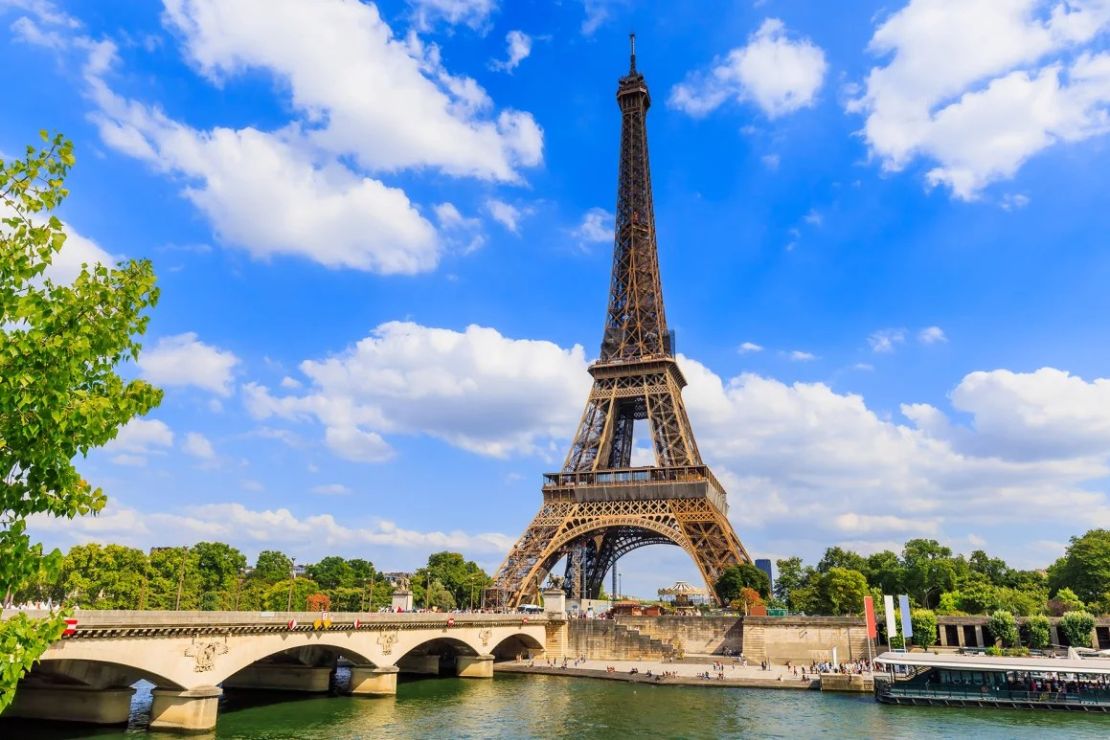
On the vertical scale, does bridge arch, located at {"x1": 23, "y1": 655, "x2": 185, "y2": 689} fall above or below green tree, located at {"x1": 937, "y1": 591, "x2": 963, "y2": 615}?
below

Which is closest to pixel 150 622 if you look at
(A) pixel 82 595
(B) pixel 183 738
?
(B) pixel 183 738

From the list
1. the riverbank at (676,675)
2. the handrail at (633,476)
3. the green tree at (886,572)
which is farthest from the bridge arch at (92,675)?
the green tree at (886,572)

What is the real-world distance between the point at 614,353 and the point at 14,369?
78.1 metres

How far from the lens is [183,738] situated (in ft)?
99.2

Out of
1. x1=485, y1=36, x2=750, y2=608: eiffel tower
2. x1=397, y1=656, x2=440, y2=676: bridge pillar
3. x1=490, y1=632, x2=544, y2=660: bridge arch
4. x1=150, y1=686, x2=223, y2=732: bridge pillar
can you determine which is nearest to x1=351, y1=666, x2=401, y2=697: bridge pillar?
x1=150, y1=686, x2=223, y2=732: bridge pillar

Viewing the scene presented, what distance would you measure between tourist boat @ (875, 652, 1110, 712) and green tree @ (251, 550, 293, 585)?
8400 cm

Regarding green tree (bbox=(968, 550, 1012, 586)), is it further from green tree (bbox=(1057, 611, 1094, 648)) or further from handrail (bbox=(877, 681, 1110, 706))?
handrail (bbox=(877, 681, 1110, 706))

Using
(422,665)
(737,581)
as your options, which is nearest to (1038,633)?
(737,581)

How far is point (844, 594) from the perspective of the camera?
70375mm

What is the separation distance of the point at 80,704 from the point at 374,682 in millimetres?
16472

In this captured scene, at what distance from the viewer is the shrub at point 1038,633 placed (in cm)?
5756

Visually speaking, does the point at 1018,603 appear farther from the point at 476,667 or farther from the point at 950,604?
the point at 476,667

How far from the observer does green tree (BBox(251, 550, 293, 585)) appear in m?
103

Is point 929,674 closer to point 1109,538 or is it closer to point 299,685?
point 299,685
